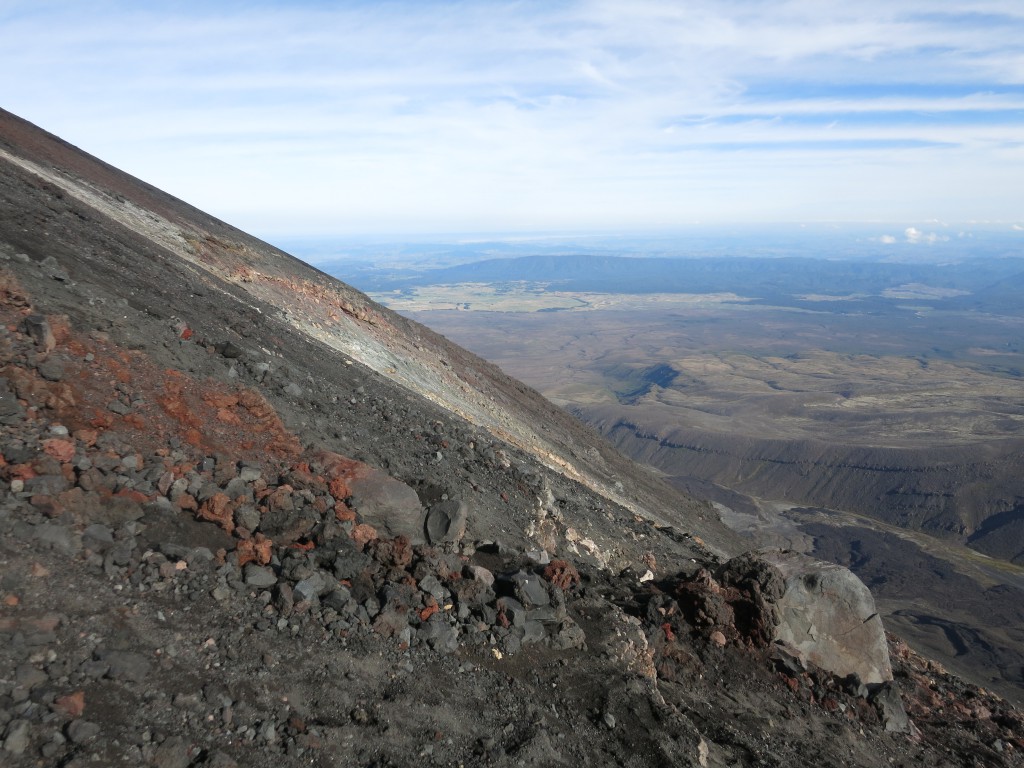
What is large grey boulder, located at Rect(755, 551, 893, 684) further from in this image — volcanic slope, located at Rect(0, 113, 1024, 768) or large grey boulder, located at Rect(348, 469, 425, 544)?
large grey boulder, located at Rect(348, 469, 425, 544)

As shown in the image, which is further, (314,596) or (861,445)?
(861,445)

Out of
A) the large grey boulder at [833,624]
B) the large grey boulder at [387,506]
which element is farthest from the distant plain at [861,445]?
the large grey boulder at [387,506]

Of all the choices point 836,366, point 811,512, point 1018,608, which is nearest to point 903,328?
point 836,366

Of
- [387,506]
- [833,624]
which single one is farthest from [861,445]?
[387,506]

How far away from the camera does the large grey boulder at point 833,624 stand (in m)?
9.02

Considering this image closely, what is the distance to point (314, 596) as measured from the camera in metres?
6.73

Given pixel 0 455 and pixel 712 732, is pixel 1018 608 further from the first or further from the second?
pixel 0 455

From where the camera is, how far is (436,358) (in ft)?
79.6

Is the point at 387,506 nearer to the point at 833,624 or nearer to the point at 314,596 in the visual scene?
the point at 314,596

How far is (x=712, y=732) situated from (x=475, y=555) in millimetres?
3557

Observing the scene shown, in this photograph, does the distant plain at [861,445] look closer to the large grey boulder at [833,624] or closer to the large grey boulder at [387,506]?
the large grey boulder at [833,624]

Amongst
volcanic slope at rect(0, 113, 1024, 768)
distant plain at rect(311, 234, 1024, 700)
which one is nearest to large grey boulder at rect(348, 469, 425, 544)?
volcanic slope at rect(0, 113, 1024, 768)

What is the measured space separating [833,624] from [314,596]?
23.2 ft

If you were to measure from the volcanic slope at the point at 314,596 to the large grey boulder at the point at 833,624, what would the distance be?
26 cm
